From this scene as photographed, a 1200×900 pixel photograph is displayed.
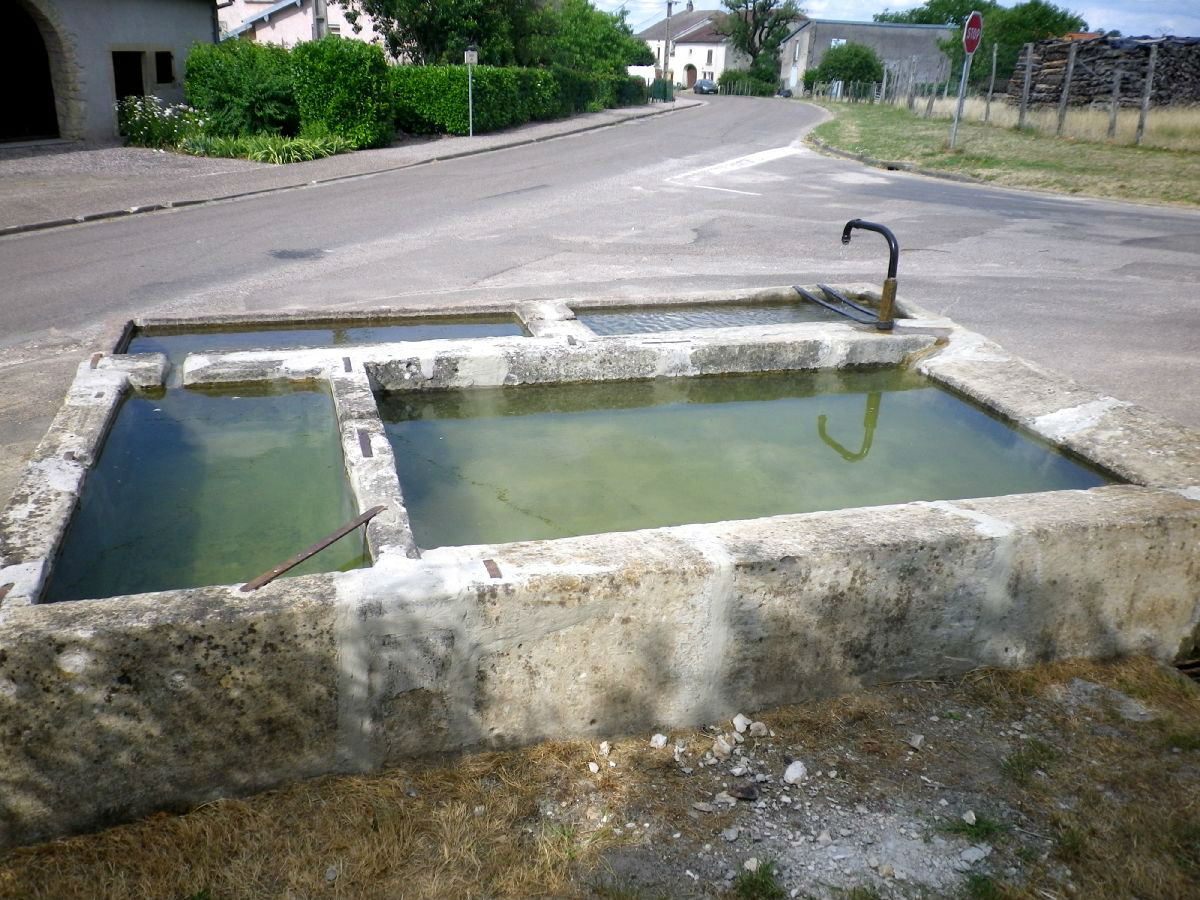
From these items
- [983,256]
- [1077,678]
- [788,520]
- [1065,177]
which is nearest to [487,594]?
[788,520]

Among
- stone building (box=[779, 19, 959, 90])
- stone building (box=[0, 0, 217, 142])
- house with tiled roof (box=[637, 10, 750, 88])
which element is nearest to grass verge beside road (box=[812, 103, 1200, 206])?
stone building (box=[0, 0, 217, 142])

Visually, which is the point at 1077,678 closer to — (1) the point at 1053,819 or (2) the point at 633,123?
(1) the point at 1053,819

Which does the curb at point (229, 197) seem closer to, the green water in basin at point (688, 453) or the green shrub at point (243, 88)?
the green shrub at point (243, 88)

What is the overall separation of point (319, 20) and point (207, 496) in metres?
36.5

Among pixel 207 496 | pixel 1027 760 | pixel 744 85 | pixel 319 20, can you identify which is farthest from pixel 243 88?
pixel 744 85

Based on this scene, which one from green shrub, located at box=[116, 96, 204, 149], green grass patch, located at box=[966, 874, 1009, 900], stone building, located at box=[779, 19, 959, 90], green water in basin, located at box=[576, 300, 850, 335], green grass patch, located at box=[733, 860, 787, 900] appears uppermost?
stone building, located at box=[779, 19, 959, 90]

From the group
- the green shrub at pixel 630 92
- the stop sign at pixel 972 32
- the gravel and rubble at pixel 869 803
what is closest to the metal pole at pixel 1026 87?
the stop sign at pixel 972 32

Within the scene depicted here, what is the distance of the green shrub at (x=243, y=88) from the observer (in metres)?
20.3

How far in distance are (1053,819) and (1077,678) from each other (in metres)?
0.80

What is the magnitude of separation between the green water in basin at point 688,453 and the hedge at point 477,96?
19.6 meters

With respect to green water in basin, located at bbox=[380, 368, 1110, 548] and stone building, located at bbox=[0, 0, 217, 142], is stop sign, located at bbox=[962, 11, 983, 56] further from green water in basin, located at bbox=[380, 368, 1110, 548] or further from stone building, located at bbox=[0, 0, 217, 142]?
stone building, located at bbox=[0, 0, 217, 142]

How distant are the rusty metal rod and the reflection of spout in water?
2.65 m

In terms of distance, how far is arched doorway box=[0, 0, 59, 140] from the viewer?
2131cm

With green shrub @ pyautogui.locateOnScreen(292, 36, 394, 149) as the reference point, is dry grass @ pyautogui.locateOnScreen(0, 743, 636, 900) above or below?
below
